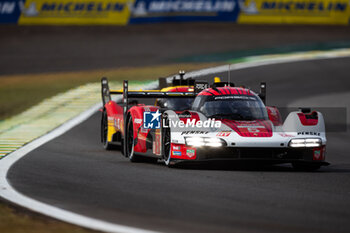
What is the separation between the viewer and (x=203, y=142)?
10883 millimetres

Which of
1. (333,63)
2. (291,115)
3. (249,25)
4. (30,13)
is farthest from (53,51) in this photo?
(291,115)

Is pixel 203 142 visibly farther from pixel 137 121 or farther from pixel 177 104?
pixel 177 104

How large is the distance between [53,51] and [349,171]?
90.1ft

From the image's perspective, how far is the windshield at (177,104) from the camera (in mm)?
13641

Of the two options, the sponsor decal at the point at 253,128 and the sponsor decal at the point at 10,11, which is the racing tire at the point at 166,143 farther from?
the sponsor decal at the point at 10,11

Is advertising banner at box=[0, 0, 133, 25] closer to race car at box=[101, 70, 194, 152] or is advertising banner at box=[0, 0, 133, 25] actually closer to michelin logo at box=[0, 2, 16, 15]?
michelin logo at box=[0, 2, 16, 15]

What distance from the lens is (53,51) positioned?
1465 inches

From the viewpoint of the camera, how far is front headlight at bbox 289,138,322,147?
10969 millimetres

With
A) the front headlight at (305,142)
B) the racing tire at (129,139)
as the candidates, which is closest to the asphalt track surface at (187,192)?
the racing tire at (129,139)

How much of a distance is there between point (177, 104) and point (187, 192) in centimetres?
532

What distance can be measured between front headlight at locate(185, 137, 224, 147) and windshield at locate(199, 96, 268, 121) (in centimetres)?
76

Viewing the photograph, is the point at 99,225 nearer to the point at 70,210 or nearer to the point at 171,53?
the point at 70,210

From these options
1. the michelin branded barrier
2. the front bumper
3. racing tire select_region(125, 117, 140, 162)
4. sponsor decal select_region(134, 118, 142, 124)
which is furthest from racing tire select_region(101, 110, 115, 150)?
the michelin branded barrier

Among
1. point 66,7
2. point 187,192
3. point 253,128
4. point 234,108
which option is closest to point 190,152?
point 253,128
